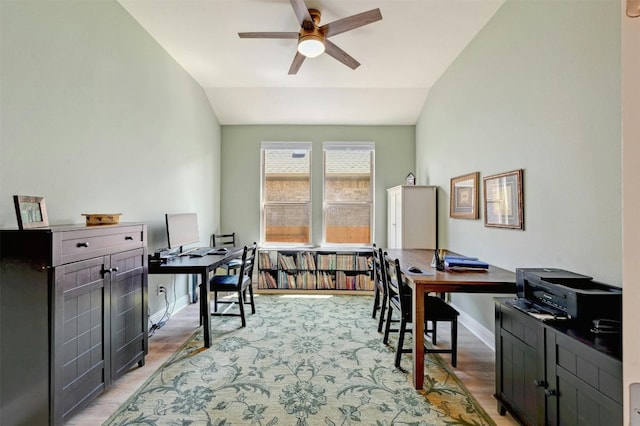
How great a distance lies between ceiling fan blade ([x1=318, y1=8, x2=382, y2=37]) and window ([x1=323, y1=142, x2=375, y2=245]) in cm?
257

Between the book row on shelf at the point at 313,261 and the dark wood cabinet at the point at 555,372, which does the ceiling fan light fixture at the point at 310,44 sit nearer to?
the dark wood cabinet at the point at 555,372

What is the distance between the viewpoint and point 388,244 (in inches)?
187

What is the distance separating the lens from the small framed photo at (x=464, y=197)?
294 cm

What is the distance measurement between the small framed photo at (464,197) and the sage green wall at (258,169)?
1490 millimetres

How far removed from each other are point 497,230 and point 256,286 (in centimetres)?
349

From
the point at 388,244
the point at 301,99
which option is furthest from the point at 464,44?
the point at 388,244

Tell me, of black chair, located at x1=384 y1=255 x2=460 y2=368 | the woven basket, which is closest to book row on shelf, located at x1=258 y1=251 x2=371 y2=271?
black chair, located at x1=384 y1=255 x2=460 y2=368

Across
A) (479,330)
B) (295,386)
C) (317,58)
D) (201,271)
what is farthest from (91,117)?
(479,330)

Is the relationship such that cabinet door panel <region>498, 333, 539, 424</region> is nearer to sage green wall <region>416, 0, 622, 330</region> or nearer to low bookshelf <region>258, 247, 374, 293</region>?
sage green wall <region>416, 0, 622, 330</region>

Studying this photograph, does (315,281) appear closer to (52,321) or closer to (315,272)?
(315,272)

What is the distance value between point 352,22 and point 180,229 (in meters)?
2.73

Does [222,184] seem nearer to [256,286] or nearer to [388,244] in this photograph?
[256,286]

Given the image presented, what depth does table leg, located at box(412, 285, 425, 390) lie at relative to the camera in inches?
79.0

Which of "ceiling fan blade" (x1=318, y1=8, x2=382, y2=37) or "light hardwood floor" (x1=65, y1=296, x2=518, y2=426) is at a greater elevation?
"ceiling fan blade" (x1=318, y1=8, x2=382, y2=37)
